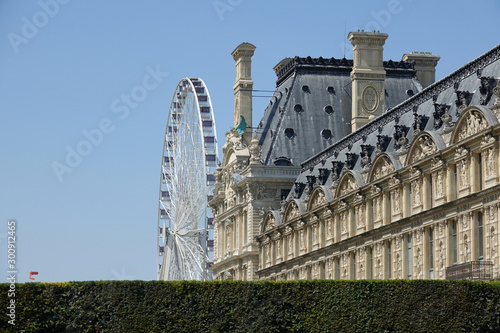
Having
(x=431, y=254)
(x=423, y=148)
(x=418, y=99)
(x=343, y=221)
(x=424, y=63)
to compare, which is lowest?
(x=431, y=254)

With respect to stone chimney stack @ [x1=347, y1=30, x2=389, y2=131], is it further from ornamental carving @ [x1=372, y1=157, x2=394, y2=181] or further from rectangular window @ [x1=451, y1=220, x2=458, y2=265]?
rectangular window @ [x1=451, y1=220, x2=458, y2=265]

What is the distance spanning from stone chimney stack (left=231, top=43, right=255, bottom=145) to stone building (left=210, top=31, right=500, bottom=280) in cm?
10

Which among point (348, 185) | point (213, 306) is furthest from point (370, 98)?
point (213, 306)

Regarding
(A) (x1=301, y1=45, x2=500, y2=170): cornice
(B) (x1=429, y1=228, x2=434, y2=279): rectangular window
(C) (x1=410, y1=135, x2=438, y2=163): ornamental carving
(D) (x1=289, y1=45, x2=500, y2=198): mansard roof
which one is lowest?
(B) (x1=429, y1=228, x2=434, y2=279): rectangular window

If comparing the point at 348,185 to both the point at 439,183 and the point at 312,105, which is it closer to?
the point at 439,183

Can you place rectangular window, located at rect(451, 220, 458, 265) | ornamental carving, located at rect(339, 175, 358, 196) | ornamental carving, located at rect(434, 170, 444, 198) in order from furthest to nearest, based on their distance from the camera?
ornamental carving, located at rect(339, 175, 358, 196) → ornamental carving, located at rect(434, 170, 444, 198) → rectangular window, located at rect(451, 220, 458, 265)

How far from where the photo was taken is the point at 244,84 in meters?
111

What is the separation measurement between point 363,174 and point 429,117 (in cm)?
823

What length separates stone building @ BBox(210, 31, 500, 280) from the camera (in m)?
63.6

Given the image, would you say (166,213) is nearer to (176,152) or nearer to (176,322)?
(176,152)

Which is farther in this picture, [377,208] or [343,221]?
[343,221]

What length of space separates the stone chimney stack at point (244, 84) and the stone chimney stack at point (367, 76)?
42.4 feet


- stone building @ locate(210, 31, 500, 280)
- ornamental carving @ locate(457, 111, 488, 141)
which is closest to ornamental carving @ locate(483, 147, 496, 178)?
stone building @ locate(210, 31, 500, 280)

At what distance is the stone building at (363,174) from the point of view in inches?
2504
